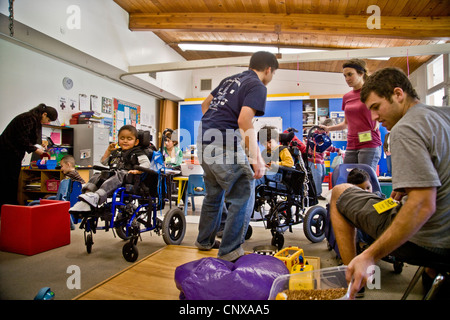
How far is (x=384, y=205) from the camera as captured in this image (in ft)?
3.48

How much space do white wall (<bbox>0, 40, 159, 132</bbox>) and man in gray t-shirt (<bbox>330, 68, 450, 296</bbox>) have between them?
15.1 ft

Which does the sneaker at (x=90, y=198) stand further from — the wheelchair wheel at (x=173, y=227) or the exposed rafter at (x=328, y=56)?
the exposed rafter at (x=328, y=56)

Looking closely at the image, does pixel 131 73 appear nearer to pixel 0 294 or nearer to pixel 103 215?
pixel 103 215

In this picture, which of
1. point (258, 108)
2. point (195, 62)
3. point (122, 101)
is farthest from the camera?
point (122, 101)

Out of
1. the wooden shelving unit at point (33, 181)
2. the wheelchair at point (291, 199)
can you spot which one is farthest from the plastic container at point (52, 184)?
the wheelchair at point (291, 199)

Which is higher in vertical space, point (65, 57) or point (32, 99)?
point (65, 57)

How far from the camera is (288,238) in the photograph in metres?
2.75

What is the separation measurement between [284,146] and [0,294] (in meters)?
2.31

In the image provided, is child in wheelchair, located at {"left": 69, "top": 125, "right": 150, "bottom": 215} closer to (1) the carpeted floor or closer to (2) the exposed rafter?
(1) the carpeted floor

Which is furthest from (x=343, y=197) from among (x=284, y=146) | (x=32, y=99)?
(x=32, y=99)

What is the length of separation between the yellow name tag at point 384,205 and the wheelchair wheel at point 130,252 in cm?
163

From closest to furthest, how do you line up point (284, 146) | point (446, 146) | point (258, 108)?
point (446, 146) < point (258, 108) < point (284, 146)

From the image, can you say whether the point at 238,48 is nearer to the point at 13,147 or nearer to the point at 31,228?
the point at 13,147

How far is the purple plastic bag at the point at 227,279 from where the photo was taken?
3.40ft
